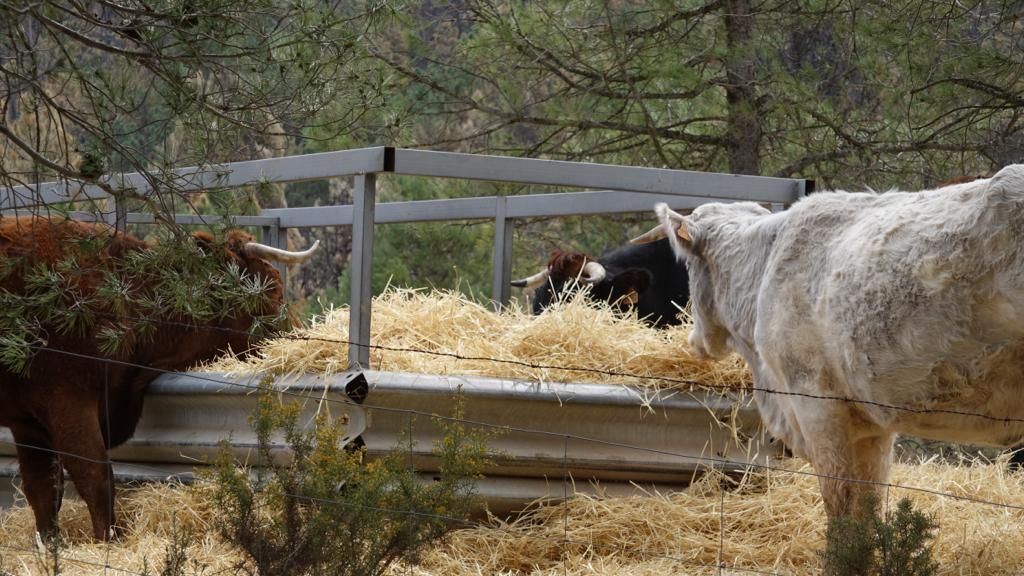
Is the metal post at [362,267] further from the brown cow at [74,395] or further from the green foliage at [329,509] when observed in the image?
the green foliage at [329,509]

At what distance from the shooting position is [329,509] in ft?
12.5

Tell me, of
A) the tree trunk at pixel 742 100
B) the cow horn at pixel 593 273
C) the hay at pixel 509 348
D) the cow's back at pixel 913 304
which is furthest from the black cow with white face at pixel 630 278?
the cow's back at pixel 913 304

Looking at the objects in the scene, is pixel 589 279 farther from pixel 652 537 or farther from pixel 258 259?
pixel 652 537

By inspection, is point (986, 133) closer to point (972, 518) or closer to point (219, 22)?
point (972, 518)

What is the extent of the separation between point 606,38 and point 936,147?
111 inches

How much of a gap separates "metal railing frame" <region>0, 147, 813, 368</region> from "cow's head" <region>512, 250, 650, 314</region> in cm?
84

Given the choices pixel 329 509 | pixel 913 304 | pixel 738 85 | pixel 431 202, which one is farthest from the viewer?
pixel 738 85

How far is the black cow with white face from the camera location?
349 inches

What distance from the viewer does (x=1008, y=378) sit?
14.6 ft

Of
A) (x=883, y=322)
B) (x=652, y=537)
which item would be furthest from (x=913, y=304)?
(x=652, y=537)

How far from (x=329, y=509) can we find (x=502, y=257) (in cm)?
421

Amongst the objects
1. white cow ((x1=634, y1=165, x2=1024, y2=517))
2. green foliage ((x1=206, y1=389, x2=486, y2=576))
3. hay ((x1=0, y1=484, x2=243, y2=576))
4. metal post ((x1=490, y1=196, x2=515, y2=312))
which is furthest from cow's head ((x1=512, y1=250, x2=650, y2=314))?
green foliage ((x1=206, y1=389, x2=486, y2=576))

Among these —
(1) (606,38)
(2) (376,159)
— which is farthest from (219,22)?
(1) (606,38)

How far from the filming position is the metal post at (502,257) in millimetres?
7797
